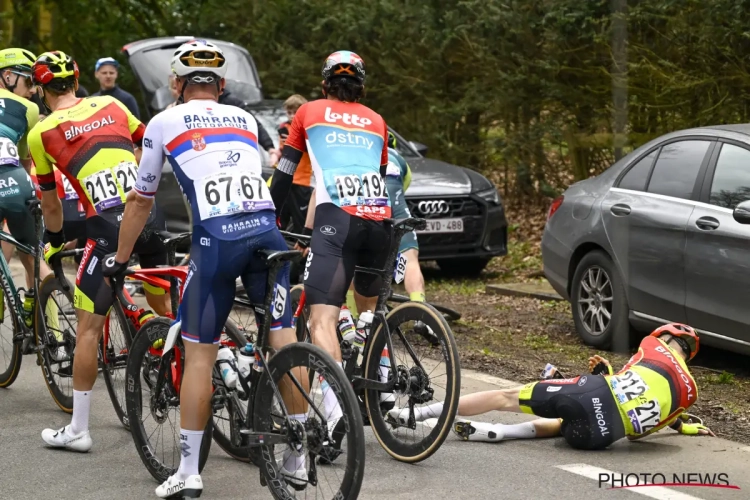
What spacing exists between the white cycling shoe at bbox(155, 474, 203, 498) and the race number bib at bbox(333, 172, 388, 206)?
1609mm

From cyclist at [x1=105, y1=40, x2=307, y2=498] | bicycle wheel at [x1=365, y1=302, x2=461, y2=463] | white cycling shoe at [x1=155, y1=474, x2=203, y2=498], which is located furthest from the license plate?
white cycling shoe at [x1=155, y1=474, x2=203, y2=498]

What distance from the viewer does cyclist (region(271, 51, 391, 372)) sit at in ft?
20.5

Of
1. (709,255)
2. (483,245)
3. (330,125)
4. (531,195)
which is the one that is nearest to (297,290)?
(330,125)

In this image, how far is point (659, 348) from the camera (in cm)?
640

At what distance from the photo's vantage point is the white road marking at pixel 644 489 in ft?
18.1

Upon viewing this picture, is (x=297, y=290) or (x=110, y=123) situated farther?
(x=297, y=290)

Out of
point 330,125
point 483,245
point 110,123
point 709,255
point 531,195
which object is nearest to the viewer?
point 330,125

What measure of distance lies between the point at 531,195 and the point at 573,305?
6136mm

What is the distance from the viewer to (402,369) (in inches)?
243

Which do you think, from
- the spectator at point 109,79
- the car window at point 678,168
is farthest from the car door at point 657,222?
the spectator at point 109,79

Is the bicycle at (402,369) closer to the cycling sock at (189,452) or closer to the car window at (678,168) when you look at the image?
the cycling sock at (189,452)

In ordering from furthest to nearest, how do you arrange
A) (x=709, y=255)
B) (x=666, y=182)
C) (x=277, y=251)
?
(x=666, y=182) < (x=709, y=255) < (x=277, y=251)

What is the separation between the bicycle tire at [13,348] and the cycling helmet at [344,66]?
283 centimetres

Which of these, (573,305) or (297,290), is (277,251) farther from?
(573,305)
